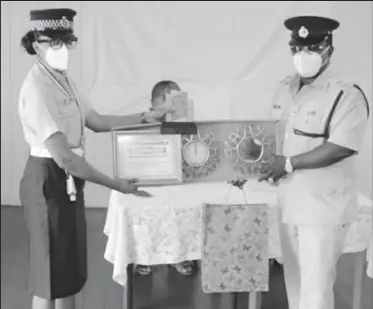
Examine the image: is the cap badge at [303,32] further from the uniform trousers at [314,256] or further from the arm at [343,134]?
the uniform trousers at [314,256]

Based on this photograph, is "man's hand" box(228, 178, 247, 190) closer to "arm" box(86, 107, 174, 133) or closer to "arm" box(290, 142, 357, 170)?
"arm" box(290, 142, 357, 170)

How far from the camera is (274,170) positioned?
1748 millimetres

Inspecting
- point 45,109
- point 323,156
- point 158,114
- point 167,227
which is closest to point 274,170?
point 323,156

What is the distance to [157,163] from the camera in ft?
5.92

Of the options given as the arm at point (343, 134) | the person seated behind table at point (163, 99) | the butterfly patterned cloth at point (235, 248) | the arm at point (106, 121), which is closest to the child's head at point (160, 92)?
the person seated behind table at point (163, 99)

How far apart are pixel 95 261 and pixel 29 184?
0.83m

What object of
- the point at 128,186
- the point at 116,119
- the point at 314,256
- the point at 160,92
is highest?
the point at 160,92

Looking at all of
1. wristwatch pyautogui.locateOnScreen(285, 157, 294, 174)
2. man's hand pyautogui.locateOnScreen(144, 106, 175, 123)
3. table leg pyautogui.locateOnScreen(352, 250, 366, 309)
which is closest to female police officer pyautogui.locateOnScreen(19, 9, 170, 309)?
man's hand pyautogui.locateOnScreen(144, 106, 175, 123)

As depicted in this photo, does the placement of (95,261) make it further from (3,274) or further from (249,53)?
(249,53)

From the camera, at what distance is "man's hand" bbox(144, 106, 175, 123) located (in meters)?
1.99

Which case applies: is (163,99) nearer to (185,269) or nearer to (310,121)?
(310,121)

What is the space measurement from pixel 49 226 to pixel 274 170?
2.37ft

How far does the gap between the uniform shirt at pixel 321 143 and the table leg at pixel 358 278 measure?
24 centimetres

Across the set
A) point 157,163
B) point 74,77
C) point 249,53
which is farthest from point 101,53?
point 157,163
